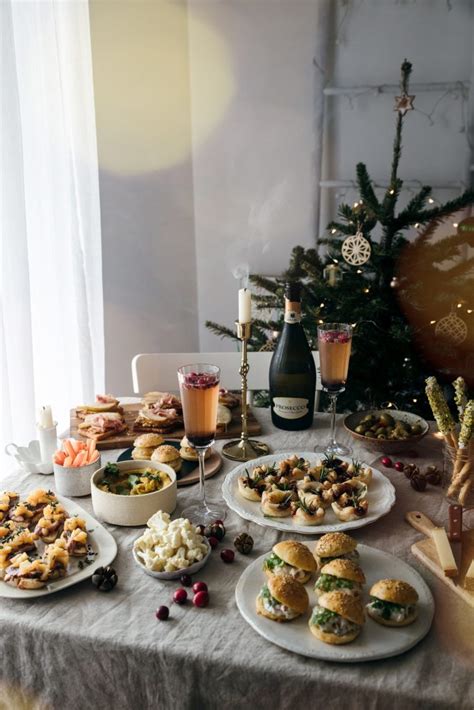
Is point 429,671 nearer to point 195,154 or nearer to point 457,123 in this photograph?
point 457,123

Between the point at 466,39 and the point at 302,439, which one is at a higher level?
the point at 466,39

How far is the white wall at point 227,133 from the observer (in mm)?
2945

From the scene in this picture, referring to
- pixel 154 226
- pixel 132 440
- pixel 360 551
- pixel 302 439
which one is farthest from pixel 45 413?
pixel 154 226

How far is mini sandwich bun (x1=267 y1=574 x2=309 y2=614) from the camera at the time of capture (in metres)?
0.97

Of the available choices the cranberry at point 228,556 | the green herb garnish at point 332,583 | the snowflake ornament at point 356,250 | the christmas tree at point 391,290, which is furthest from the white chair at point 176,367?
the green herb garnish at point 332,583

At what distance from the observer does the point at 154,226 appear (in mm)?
3389

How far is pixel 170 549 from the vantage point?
1109mm

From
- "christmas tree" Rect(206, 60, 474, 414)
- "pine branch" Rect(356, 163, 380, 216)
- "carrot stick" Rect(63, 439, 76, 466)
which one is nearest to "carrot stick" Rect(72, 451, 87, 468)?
"carrot stick" Rect(63, 439, 76, 466)

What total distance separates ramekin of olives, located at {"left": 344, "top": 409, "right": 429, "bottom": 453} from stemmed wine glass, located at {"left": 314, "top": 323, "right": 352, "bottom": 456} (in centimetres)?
7

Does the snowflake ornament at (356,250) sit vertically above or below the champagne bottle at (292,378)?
above

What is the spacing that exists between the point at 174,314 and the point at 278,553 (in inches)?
102

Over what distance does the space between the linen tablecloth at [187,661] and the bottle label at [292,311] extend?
0.80m

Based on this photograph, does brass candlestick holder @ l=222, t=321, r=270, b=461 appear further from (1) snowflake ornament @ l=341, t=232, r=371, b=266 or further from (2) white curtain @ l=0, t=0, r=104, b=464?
(2) white curtain @ l=0, t=0, r=104, b=464

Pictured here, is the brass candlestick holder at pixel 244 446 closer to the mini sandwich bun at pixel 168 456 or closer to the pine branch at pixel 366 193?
the mini sandwich bun at pixel 168 456
